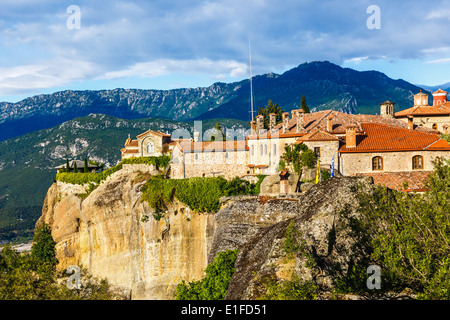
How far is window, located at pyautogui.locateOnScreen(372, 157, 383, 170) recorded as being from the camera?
44656mm

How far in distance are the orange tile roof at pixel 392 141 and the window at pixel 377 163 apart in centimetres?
97

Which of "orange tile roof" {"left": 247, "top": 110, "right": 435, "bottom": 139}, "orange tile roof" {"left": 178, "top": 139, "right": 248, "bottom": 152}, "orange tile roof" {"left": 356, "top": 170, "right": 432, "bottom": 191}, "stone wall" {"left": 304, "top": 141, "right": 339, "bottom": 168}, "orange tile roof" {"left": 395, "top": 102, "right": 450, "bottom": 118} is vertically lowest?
"orange tile roof" {"left": 356, "top": 170, "right": 432, "bottom": 191}

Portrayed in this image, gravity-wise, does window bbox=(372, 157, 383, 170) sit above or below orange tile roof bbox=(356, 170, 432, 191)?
above

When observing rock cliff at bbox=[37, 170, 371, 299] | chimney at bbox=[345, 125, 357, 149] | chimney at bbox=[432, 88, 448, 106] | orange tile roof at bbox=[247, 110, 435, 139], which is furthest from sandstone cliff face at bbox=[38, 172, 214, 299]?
chimney at bbox=[432, 88, 448, 106]

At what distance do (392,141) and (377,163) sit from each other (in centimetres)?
318

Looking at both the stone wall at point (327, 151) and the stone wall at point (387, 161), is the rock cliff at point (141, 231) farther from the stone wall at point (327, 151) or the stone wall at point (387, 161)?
the stone wall at point (387, 161)

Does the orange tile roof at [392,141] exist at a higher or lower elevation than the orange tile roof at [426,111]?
lower

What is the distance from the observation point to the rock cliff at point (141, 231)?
38156 mm

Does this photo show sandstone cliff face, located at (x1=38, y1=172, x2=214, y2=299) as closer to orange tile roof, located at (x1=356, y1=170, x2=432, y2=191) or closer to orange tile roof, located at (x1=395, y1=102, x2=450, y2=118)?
orange tile roof, located at (x1=356, y1=170, x2=432, y2=191)

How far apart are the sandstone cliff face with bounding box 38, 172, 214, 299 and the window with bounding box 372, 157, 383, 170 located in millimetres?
18936

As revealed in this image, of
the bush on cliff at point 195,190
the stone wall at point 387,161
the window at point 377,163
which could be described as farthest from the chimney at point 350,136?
the bush on cliff at point 195,190

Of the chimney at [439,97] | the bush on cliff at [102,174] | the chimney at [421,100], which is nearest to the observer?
the bush on cliff at [102,174]

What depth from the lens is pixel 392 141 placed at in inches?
1799

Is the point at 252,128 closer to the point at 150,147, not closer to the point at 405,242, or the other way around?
the point at 150,147
